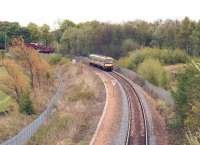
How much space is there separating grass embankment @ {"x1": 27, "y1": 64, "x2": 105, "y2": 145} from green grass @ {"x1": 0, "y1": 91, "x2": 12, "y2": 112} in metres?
8.03

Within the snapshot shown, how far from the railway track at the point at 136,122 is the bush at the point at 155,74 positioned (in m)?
8.08

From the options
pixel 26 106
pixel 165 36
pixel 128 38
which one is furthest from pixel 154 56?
pixel 26 106

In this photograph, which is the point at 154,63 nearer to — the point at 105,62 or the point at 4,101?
the point at 105,62

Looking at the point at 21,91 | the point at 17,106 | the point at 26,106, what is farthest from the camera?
the point at 21,91

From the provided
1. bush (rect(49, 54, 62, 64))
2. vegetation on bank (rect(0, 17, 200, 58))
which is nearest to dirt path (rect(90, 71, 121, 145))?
vegetation on bank (rect(0, 17, 200, 58))

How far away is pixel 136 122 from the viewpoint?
119 feet

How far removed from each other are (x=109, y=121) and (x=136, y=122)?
239 cm

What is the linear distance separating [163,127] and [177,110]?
1806mm

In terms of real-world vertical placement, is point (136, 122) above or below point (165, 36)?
below

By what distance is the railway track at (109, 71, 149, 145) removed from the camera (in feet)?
98.4

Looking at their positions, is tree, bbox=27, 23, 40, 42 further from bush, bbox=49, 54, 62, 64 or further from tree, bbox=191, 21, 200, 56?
tree, bbox=191, 21, 200, 56

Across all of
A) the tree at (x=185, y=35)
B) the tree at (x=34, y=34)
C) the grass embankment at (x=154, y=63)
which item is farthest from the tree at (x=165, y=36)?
the tree at (x=34, y=34)

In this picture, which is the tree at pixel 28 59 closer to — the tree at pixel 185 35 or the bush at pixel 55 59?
the bush at pixel 55 59

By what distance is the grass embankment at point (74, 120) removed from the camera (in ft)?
109
